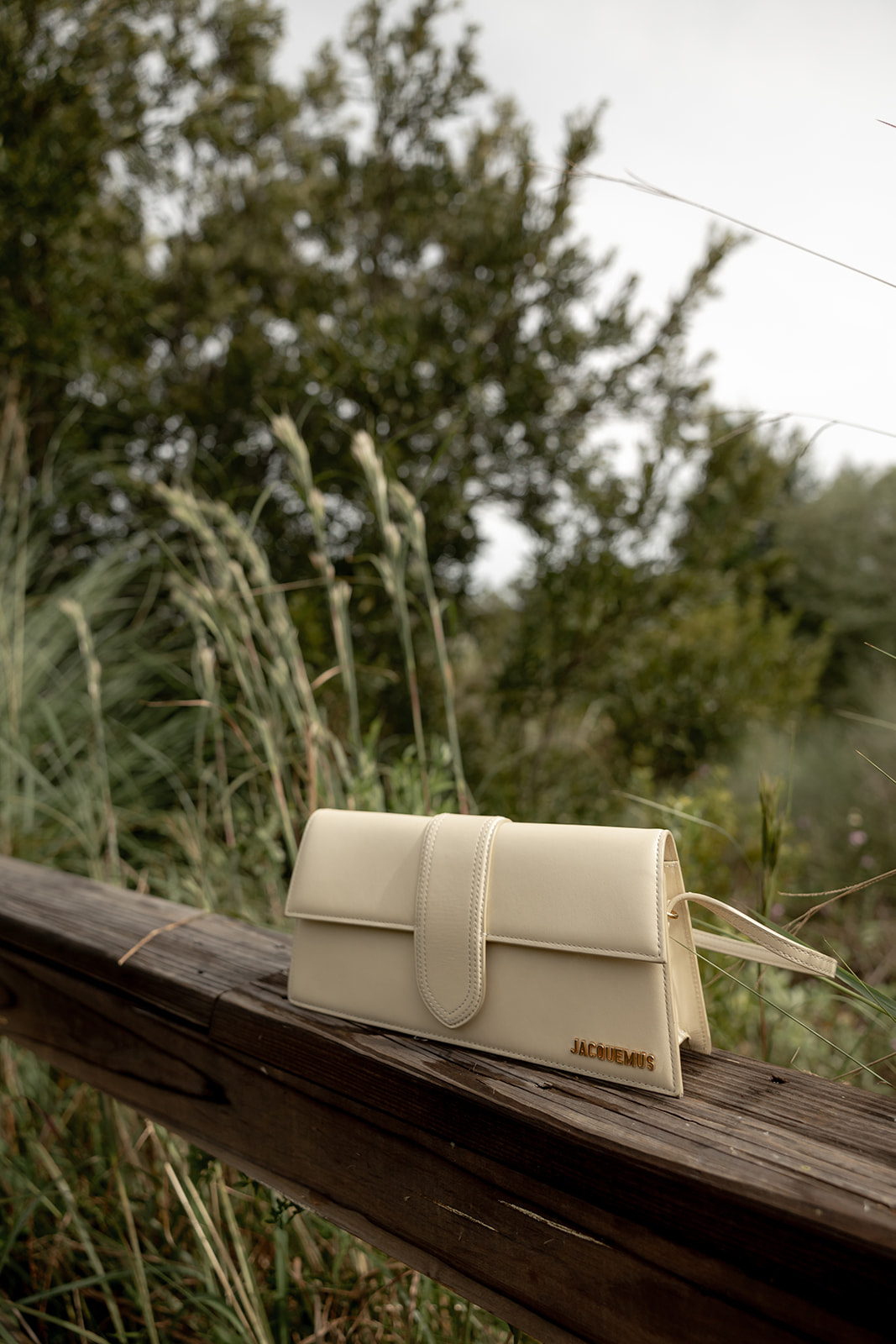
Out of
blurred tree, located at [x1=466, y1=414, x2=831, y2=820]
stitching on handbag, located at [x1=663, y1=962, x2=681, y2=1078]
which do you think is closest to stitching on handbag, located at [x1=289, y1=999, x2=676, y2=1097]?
stitching on handbag, located at [x1=663, y1=962, x2=681, y2=1078]

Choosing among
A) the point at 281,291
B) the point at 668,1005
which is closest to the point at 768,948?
the point at 668,1005

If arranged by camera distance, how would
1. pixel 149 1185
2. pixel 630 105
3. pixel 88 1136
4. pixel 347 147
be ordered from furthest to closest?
1. pixel 347 147
2. pixel 630 105
3. pixel 88 1136
4. pixel 149 1185

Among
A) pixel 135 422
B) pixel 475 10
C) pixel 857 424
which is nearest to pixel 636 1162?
pixel 857 424

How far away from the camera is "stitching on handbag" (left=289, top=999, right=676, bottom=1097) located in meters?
0.65

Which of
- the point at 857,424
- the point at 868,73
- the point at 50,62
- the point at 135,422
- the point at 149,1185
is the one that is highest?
the point at 50,62

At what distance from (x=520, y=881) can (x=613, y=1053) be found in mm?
152

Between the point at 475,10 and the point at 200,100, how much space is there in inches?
48.6

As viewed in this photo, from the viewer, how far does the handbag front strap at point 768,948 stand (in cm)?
64

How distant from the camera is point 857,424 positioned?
755mm

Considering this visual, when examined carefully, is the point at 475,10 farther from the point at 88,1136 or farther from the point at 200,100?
the point at 88,1136

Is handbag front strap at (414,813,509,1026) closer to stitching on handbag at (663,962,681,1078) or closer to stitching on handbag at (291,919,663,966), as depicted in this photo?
stitching on handbag at (291,919,663,966)

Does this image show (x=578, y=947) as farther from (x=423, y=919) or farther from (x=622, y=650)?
(x=622, y=650)

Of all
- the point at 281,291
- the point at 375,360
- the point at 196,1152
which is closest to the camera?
the point at 196,1152

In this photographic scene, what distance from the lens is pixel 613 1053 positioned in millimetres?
651
